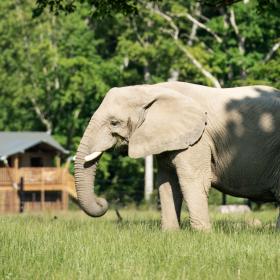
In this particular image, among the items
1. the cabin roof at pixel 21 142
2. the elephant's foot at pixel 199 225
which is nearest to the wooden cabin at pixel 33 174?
the cabin roof at pixel 21 142

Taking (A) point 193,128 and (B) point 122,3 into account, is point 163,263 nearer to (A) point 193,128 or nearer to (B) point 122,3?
(A) point 193,128

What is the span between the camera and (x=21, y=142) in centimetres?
5206

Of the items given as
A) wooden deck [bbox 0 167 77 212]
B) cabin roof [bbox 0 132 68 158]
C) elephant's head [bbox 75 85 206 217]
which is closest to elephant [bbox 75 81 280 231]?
elephant's head [bbox 75 85 206 217]

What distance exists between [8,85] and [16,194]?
911 cm

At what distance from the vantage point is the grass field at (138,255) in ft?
34.8

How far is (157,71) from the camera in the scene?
5334 cm

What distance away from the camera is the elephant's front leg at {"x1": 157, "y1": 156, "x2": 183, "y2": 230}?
52.8 ft

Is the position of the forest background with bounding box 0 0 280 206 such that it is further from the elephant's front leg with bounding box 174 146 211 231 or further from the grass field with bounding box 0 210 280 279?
the grass field with bounding box 0 210 280 279

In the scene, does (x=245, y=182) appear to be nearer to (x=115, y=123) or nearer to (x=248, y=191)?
(x=248, y=191)

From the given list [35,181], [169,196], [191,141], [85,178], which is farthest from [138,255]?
[35,181]

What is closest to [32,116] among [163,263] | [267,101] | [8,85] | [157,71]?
[8,85]

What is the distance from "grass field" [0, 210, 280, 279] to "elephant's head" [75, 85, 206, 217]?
1.02 m

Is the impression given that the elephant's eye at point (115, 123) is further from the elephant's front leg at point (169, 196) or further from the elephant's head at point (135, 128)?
the elephant's front leg at point (169, 196)

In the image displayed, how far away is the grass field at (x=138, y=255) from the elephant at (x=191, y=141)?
112 centimetres
